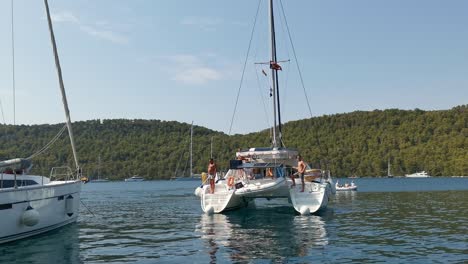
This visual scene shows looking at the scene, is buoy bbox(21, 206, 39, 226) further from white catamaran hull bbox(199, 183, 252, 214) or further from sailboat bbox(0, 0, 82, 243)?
white catamaran hull bbox(199, 183, 252, 214)

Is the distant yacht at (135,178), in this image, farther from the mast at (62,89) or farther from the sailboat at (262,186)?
the mast at (62,89)

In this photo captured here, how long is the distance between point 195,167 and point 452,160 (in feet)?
242

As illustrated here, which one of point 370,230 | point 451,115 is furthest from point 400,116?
point 370,230

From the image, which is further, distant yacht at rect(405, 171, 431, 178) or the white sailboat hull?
distant yacht at rect(405, 171, 431, 178)

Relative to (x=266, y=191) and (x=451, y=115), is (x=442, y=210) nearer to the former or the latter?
(x=266, y=191)

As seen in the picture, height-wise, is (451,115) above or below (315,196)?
above

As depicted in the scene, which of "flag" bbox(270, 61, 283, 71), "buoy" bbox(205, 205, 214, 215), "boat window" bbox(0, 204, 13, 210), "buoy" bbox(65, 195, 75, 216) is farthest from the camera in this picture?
"flag" bbox(270, 61, 283, 71)

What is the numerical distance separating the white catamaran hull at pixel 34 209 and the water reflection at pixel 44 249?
1.17 ft

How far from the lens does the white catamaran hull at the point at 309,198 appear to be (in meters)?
25.2

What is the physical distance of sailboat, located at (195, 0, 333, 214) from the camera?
25672mm

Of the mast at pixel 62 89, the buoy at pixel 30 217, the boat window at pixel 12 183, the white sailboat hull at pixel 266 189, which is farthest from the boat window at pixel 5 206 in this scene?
the white sailboat hull at pixel 266 189

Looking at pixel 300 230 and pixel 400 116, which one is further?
pixel 400 116

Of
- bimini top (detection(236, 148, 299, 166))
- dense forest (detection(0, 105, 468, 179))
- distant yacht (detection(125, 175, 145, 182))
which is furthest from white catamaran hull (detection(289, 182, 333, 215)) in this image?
distant yacht (detection(125, 175, 145, 182))

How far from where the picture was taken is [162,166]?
147m
